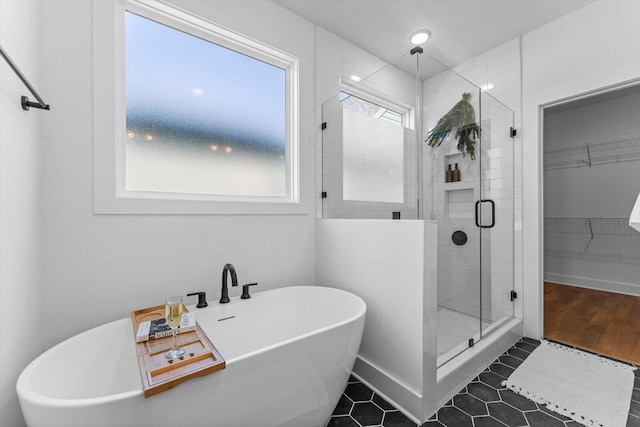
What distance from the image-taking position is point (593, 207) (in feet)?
12.7

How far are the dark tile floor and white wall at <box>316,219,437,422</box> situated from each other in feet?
0.24

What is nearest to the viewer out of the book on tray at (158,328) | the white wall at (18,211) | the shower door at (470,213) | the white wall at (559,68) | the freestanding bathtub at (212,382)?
the freestanding bathtub at (212,382)

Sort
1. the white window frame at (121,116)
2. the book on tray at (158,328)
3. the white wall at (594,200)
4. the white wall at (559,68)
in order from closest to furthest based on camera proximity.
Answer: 1. the book on tray at (158,328)
2. the white window frame at (121,116)
3. the white wall at (559,68)
4. the white wall at (594,200)

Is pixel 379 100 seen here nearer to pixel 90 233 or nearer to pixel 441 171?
pixel 441 171

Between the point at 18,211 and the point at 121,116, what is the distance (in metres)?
0.76

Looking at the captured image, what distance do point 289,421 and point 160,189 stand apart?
1.51m

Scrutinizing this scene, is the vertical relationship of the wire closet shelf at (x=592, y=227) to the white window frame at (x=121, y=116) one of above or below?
below

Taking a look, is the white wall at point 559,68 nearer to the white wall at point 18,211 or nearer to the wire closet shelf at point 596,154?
the wire closet shelf at point 596,154

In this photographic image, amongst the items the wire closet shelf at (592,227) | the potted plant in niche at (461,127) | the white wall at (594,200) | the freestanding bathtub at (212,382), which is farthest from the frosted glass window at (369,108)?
the wire closet shelf at (592,227)

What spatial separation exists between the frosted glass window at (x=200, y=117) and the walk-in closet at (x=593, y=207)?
3.28 meters

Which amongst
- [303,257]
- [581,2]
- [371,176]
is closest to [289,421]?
[303,257]

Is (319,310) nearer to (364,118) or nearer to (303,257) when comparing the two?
(303,257)

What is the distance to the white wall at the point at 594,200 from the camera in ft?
11.7

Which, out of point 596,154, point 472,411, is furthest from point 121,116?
point 596,154
